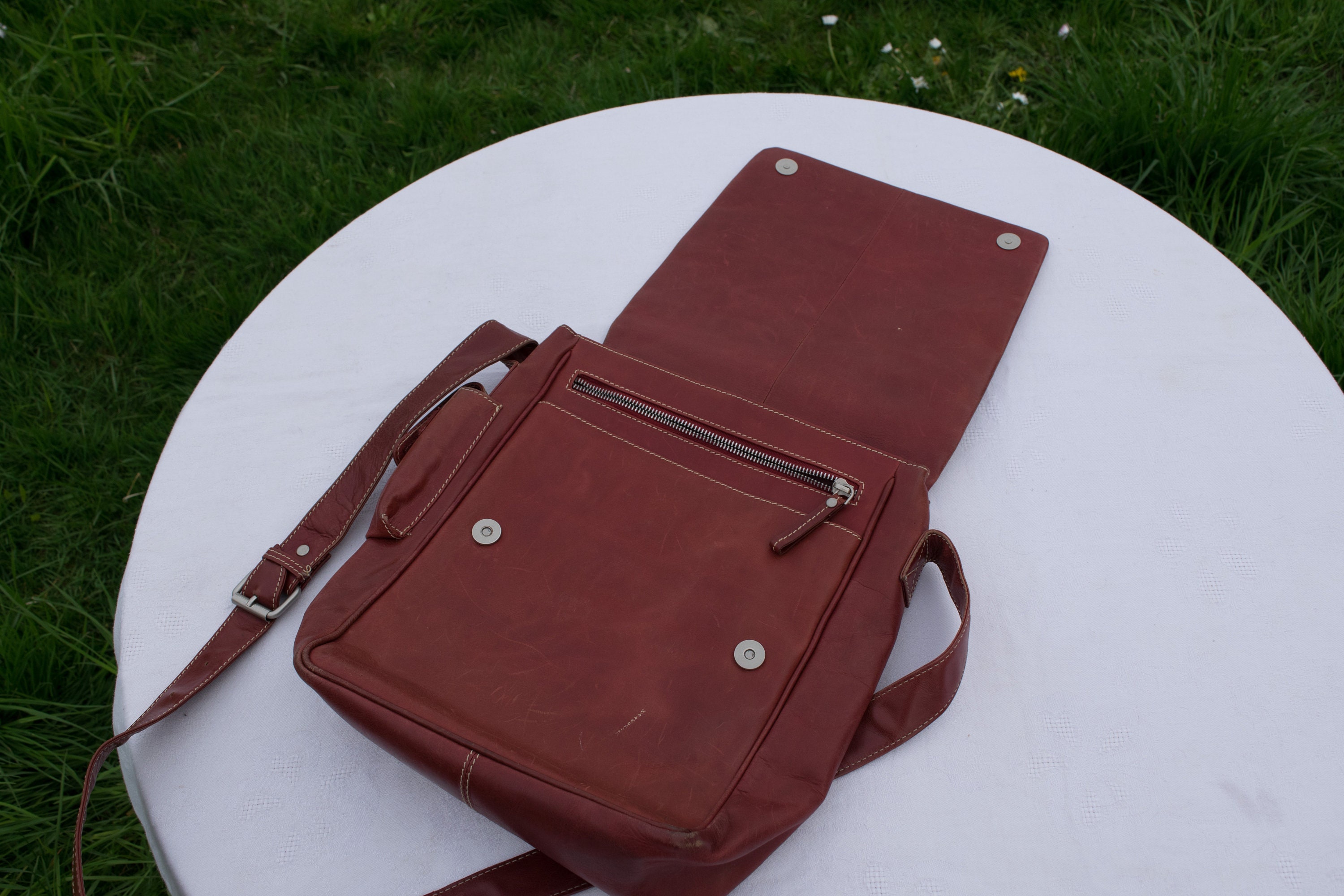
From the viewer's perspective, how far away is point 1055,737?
1.15 m

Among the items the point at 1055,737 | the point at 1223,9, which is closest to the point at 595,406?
the point at 1055,737

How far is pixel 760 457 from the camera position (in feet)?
3.96

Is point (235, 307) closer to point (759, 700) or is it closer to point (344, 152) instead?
point (344, 152)

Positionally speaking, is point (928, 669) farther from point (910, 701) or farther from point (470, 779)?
point (470, 779)

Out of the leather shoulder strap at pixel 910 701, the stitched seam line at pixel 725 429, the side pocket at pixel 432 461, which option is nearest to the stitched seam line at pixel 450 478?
the side pocket at pixel 432 461

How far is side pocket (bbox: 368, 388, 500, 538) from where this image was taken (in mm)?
1191

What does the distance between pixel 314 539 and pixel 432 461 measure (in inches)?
8.6

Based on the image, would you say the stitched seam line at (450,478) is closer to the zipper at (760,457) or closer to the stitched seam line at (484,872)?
the zipper at (760,457)

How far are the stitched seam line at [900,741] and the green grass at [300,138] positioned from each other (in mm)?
1383

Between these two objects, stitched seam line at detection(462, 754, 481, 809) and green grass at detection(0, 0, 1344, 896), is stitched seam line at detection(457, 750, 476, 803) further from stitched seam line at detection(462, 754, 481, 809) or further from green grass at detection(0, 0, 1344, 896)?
green grass at detection(0, 0, 1344, 896)

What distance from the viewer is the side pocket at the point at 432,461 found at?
1.19 metres

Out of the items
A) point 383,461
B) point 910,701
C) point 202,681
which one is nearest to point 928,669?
point 910,701

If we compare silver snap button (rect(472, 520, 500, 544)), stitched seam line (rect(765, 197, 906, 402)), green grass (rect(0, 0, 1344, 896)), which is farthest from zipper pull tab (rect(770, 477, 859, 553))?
green grass (rect(0, 0, 1344, 896))

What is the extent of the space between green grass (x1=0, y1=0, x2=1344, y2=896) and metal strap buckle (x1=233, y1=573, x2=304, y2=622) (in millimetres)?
811
